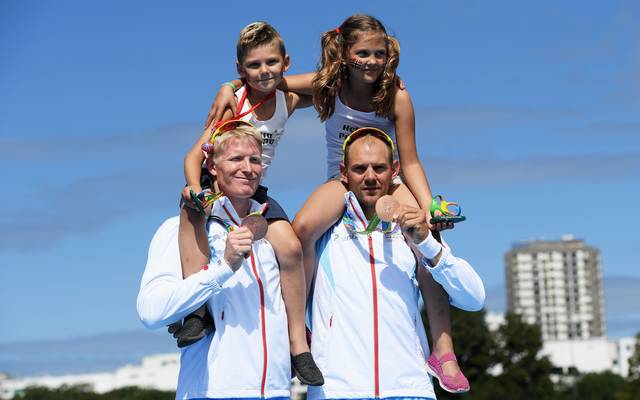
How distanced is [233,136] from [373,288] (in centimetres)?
180

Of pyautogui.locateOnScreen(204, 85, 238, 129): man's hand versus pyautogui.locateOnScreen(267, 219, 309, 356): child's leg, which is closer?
pyautogui.locateOnScreen(267, 219, 309, 356): child's leg

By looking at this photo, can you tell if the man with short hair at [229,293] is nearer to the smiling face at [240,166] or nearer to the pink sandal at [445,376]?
the smiling face at [240,166]

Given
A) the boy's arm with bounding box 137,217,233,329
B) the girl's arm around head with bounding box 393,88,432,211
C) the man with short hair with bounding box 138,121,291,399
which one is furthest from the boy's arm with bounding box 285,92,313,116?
the boy's arm with bounding box 137,217,233,329

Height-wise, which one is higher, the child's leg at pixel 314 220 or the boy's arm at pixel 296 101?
the boy's arm at pixel 296 101

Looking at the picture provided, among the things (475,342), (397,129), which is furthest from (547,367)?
(397,129)

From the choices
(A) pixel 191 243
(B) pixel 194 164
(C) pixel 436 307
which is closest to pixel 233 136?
(B) pixel 194 164

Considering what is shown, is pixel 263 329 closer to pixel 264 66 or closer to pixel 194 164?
pixel 194 164

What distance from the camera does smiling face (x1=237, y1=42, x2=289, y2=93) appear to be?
11.3m

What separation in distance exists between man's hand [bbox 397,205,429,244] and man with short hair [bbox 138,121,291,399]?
1171mm

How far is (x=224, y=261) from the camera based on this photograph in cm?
967

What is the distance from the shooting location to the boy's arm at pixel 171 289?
963cm

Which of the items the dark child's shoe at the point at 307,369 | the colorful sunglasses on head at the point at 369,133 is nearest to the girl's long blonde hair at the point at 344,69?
the colorful sunglasses on head at the point at 369,133

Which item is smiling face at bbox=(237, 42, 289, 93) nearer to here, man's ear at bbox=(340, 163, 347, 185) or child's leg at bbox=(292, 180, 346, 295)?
man's ear at bbox=(340, 163, 347, 185)

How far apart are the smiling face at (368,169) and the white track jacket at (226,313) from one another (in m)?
0.99
